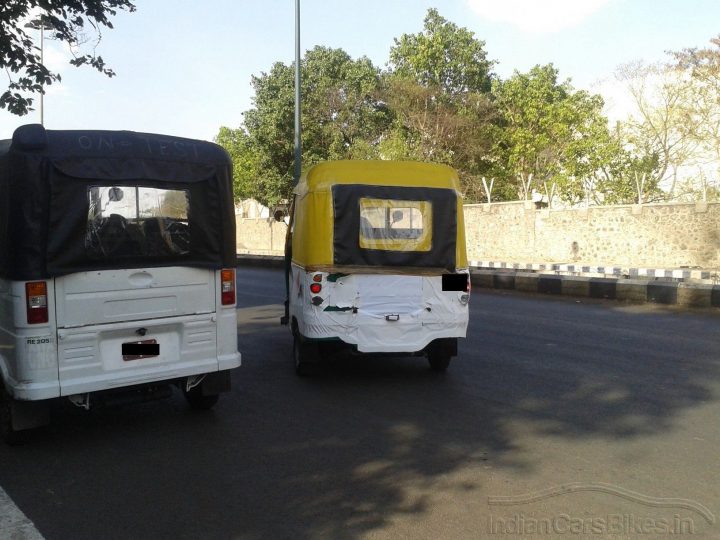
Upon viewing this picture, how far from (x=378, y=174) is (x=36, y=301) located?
3.86 metres

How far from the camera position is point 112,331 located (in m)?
5.26

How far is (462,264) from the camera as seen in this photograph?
761 cm

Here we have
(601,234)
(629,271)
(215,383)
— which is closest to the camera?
(215,383)

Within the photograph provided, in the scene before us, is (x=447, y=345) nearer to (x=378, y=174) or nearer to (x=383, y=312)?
(x=383, y=312)

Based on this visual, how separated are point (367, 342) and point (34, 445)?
331 centimetres

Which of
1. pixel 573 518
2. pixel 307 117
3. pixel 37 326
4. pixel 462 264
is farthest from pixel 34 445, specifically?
pixel 307 117

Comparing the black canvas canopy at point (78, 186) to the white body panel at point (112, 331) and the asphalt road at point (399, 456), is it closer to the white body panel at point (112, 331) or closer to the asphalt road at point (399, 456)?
the white body panel at point (112, 331)

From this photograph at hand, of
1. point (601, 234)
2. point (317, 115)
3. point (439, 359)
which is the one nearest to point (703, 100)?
point (601, 234)

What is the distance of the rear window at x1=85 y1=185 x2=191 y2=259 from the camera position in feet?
17.2

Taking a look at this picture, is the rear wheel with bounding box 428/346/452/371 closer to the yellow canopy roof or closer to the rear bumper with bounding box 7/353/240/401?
the yellow canopy roof

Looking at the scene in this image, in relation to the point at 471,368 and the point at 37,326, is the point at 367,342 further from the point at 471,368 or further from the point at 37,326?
the point at 37,326

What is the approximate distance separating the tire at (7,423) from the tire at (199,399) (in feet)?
4.53

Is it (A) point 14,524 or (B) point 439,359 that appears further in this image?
(B) point 439,359

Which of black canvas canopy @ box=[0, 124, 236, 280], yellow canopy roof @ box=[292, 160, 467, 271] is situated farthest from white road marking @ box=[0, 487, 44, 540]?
yellow canopy roof @ box=[292, 160, 467, 271]
